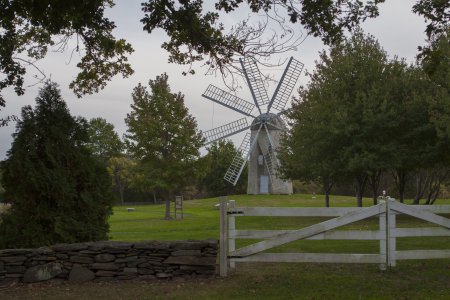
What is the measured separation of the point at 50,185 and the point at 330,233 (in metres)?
4.91

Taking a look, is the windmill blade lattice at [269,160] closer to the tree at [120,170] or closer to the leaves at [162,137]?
the tree at [120,170]

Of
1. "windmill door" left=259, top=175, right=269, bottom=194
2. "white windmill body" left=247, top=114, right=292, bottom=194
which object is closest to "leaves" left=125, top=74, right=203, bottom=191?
"white windmill body" left=247, top=114, right=292, bottom=194

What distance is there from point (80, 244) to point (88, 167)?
4.74 ft

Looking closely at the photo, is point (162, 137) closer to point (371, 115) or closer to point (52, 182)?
point (371, 115)

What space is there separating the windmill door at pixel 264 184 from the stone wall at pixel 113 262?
142 ft

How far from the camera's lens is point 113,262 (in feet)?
29.4

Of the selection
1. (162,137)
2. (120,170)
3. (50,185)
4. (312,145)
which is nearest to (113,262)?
(50,185)

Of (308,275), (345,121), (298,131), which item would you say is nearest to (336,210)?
(308,275)

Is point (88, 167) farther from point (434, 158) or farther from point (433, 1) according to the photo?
point (434, 158)

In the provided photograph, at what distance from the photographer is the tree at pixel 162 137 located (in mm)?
31469

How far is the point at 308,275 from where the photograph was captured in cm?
905

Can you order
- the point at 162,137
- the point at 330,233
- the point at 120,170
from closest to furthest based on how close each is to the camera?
the point at 330,233 → the point at 162,137 → the point at 120,170

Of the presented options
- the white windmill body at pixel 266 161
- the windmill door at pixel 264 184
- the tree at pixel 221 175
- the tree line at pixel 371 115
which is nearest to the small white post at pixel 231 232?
the tree line at pixel 371 115

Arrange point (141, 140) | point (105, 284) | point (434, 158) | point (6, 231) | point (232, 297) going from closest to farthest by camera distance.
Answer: point (232, 297), point (105, 284), point (6, 231), point (434, 158), point (141, 140)
